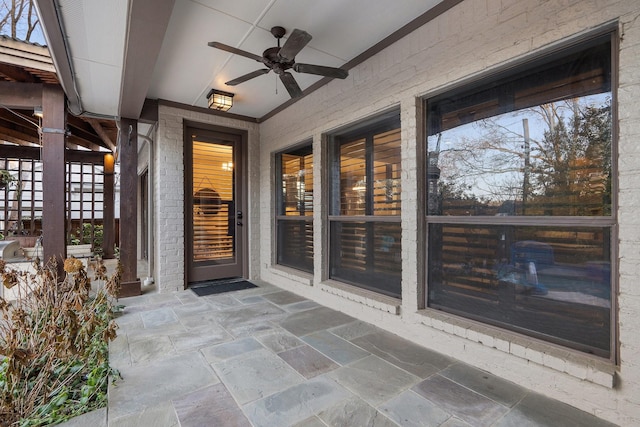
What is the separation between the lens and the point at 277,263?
4.80 metres

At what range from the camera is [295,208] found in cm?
449

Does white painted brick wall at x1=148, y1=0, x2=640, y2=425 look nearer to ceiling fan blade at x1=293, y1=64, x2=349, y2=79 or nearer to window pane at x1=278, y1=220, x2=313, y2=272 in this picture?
window pane at x1=278, y1=220, x2=313, y2=272

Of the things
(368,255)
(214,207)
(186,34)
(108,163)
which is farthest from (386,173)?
(108,163)

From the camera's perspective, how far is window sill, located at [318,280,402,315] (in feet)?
9.20

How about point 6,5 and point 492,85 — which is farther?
point 6,5

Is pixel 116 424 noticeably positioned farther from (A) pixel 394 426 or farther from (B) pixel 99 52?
(B) pixel 99 52

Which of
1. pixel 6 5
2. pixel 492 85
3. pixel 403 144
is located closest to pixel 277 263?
pixel 403 144

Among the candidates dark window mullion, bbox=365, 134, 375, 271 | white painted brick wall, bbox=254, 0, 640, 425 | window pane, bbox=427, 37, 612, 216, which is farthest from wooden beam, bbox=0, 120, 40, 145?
window pane, bbox=427, 37, 612, 216

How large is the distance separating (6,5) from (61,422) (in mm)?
3535

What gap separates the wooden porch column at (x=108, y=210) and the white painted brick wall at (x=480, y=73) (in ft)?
20.9

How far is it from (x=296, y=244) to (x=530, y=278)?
9.77 feet

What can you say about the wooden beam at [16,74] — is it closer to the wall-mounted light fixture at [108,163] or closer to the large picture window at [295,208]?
the large picture window at [295,208]

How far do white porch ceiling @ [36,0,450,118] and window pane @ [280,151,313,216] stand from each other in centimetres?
113

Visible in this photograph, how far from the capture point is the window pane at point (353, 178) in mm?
3384
